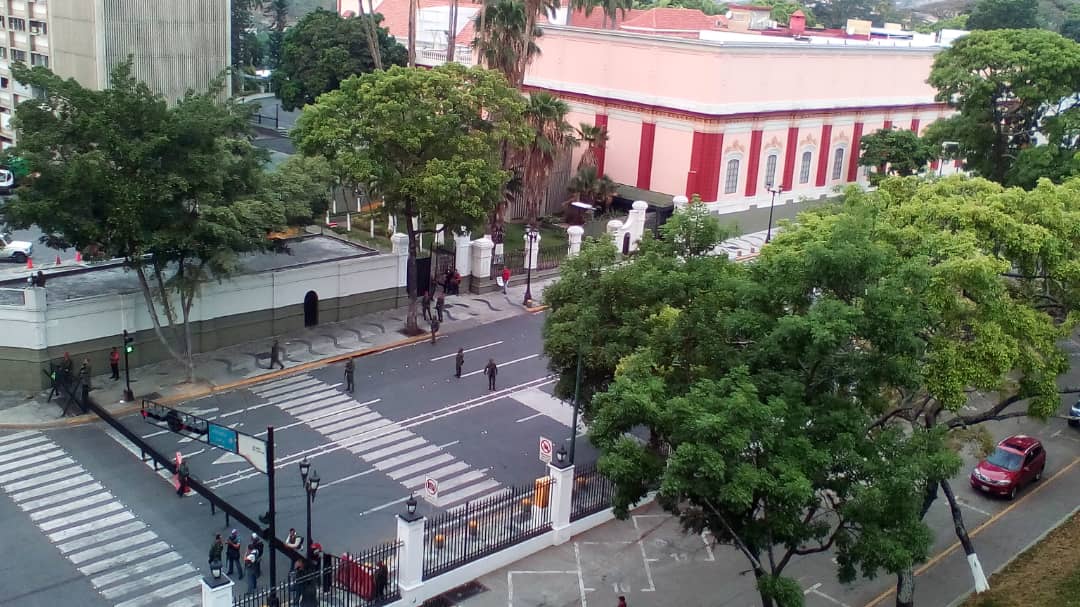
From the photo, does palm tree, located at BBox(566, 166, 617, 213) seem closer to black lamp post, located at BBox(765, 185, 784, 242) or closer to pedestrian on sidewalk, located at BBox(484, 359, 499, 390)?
black lamp post, located at BBox(765, 185, 784, 242)

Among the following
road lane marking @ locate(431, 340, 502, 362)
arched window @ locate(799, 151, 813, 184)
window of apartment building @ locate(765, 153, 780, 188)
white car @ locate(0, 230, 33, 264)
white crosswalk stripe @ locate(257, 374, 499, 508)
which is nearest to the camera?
white crosswalk stripe @ locate(257, 374, 499, 508)

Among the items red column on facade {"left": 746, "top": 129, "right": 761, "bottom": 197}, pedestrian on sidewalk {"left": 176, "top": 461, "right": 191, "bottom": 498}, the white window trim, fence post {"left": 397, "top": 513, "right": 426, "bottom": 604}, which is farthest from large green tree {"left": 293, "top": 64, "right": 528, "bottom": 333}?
red column on facade {"left": 746, "top": 129, "right": 761, "bottom": 197}

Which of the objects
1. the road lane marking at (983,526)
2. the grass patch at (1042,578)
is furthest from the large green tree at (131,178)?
the grass patch at (1042,578)

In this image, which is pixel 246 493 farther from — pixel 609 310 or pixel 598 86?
pixel 598 86

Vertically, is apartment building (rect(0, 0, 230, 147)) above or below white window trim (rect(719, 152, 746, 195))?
above

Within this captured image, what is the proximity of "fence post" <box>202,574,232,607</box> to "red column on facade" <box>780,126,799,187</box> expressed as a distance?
4518 centimetres

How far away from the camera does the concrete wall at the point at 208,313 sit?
1220 inches

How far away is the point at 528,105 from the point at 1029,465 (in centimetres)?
2687

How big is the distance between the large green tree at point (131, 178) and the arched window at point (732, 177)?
3033 centimetres

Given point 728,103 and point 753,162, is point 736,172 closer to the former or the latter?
point 753,162

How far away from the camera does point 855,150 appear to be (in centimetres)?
6306

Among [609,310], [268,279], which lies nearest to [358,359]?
[268,279]

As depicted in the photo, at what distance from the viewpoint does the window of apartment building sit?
57312mm

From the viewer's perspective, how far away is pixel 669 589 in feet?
76.3
